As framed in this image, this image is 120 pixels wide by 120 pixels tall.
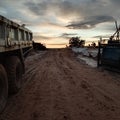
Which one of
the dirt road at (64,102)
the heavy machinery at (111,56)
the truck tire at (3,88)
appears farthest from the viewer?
the heavy machinery at (111,56)

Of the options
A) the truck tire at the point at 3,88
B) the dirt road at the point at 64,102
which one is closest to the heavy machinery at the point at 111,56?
the dirt road at the point at 64,102

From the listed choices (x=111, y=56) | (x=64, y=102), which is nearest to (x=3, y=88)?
(x=64, y=102)

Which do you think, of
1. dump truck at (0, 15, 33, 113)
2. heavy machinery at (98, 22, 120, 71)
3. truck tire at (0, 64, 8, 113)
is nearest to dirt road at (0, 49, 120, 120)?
truck tire at (0, 64, 8, 113)

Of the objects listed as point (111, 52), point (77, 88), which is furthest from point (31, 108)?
point (111, 52)

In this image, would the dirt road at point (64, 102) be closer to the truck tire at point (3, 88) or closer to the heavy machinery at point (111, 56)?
the truck tire at point (3, 88)

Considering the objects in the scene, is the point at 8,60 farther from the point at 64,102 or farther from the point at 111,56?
the point at 111,56

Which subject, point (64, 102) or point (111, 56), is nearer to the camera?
point (64, 102)

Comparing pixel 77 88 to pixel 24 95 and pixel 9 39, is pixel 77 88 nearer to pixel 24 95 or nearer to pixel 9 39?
pixel 24 95

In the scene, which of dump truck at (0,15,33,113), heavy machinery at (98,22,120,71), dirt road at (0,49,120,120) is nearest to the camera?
dirt road at (0,49,120,120)

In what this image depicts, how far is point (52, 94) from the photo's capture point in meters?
8.95

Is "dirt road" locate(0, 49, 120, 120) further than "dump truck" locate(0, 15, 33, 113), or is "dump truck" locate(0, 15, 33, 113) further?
"dump truck" locate(0, 15, 33, 113)

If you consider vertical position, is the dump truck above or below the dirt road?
above

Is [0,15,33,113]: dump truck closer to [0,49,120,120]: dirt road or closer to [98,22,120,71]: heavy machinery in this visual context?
[0,49,120,120]: dirt road

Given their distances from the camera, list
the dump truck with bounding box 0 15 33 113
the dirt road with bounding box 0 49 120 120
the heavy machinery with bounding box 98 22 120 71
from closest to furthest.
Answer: the dirt road with bounding box 0 49 120 120, the dump truck with bounding box 0 15 33 113, the heavy machinery with bounding box 98 22 120 71
